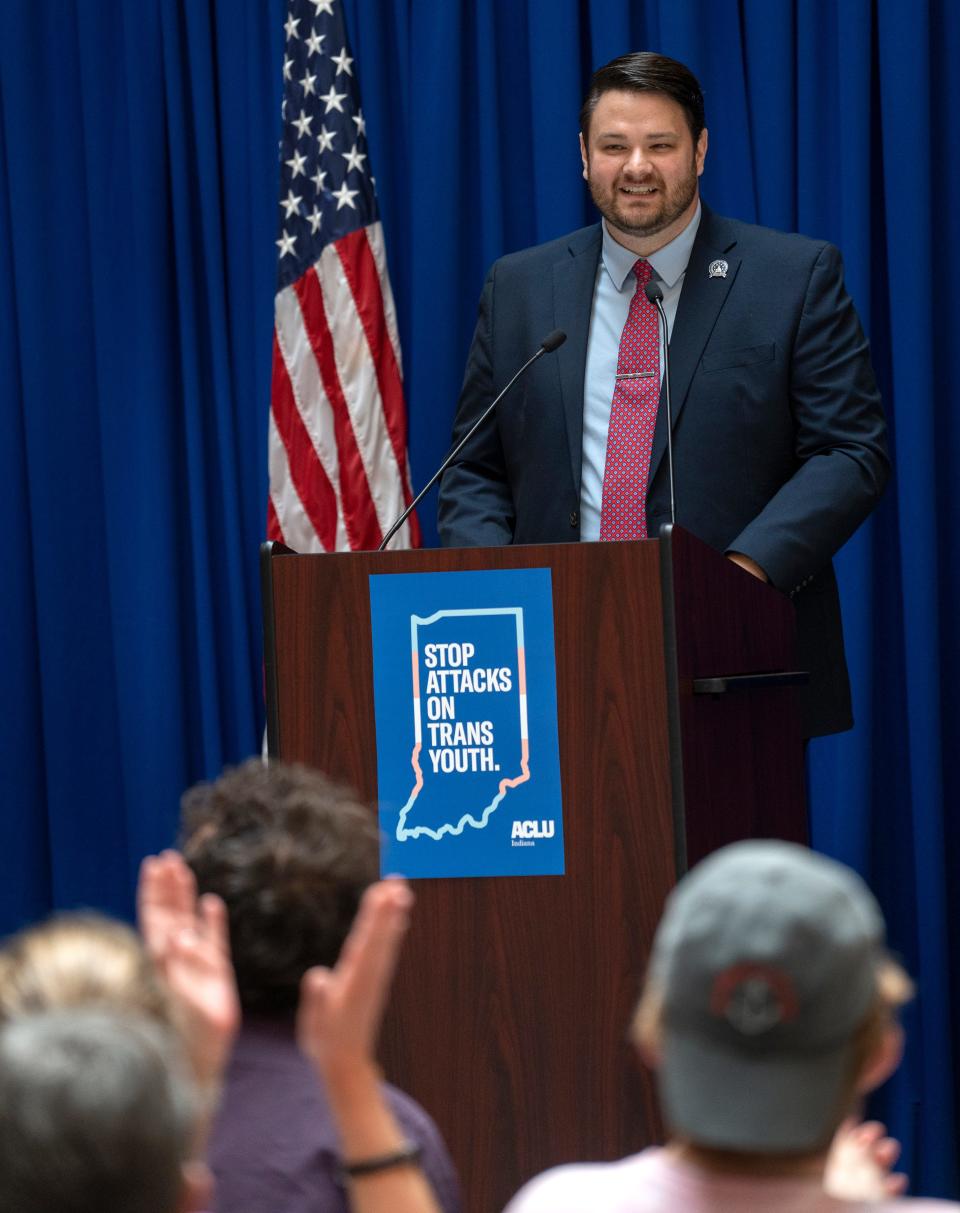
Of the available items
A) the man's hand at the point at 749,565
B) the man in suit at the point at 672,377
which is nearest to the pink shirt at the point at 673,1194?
the man's hand at the point at 749,565

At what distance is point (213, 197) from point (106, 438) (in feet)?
2.28

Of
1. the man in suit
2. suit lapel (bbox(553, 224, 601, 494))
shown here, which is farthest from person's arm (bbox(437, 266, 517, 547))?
suit lapel (bbox(553, 224, 601, 494))

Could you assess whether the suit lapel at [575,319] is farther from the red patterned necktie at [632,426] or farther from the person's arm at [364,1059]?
the person's arm at [364,1059]

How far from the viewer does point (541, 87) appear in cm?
448

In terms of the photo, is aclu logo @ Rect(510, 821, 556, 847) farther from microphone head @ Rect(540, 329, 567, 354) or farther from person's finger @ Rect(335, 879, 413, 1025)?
person's finger @ Rect(335, 879, 413, 1025)

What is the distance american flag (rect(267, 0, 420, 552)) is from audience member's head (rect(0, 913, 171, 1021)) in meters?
3.33

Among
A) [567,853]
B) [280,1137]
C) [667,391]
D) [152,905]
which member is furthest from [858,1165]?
[667,391]

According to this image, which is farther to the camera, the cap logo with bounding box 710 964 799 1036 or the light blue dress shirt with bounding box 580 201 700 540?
the light blue dress shirt with bounding box 580 201 700 540

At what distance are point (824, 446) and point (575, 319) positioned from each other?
0.53 meters

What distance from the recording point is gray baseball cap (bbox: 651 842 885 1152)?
115 cm

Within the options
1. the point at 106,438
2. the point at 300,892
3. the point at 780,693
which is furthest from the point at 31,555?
the point at 300,892

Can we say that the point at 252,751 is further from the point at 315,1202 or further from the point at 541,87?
the point at 315,1202

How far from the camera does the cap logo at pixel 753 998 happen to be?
45.1 inches

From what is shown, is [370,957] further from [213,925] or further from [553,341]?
[553,341]
